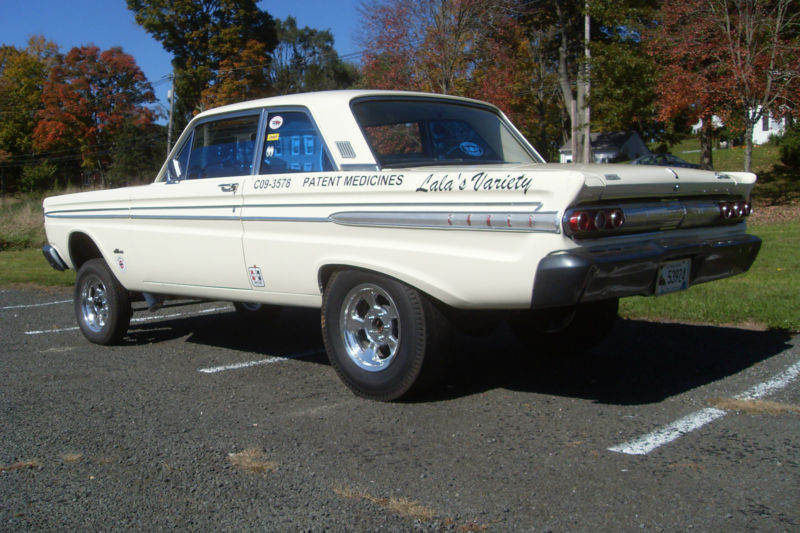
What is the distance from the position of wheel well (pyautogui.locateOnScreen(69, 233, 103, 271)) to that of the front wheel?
3.20 meters

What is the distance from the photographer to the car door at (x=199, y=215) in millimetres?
5602

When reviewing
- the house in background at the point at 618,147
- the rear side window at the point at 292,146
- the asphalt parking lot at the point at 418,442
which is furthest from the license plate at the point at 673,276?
the house in background at the point at 618,147

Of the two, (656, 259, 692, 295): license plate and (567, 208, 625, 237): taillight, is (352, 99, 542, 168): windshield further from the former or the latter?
(656, 259, 692, 295): license plate

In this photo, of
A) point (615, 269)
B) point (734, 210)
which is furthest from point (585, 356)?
point (615, 269)

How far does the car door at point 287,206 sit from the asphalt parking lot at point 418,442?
2.35 ft

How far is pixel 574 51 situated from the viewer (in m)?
34.8

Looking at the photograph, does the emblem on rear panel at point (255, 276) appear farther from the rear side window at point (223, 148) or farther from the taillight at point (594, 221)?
the taillight at point (594, 221)

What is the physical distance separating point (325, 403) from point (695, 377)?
2.37m

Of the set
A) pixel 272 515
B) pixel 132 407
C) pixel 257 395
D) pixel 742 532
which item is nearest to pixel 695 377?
pixel 742 532

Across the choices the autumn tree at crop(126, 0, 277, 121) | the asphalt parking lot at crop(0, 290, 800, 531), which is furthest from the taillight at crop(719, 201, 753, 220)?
the autumn tree at crop(126, 0, 277, 121)

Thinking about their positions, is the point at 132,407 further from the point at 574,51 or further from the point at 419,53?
the point at 574,51

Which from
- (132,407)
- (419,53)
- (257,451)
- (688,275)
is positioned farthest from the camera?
(419,53)

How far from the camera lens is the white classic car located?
4.05 m

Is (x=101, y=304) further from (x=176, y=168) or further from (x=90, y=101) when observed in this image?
(x=90, y=101)
